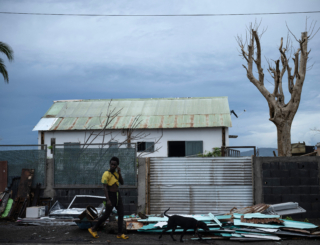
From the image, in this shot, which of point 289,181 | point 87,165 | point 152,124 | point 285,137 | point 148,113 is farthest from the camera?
point 148,113

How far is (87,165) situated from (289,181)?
642cm

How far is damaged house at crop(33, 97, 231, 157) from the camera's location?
63.0 ft

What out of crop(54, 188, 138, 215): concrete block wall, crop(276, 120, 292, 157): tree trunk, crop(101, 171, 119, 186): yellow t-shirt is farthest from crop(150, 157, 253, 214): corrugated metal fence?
crop(276, 120, 292, 157): tree trunk

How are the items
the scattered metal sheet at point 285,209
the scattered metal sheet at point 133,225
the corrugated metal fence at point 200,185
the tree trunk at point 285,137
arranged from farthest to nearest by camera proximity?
the tree trunk at point 285,137 < the corrugated metal fence at point 200,185 < the scattered metal sheet at point 285,209 < the scattered metal sheet at point 133,225

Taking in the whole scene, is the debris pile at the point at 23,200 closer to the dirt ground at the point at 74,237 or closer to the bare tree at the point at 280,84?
the dirt ground at the point at 74,237

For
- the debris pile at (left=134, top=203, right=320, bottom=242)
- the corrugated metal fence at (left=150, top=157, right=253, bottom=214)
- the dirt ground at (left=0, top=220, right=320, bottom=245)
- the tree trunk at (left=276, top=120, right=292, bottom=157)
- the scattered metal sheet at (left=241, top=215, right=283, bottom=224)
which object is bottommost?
the dirt ground at (left=0, top=220, right=320, bottom=245)

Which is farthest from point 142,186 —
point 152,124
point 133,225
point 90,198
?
point 152,124

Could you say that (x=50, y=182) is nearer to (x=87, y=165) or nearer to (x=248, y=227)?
(x=87, y=165)

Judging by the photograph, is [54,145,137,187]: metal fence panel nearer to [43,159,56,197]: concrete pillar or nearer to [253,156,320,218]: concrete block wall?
[43,159,56,197]: concrete pillar

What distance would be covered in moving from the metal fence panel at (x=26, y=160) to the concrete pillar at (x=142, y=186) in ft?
10.6

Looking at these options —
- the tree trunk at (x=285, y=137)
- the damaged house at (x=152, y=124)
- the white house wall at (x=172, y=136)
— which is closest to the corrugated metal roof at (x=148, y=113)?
the damaged house at (x=152, y=124)

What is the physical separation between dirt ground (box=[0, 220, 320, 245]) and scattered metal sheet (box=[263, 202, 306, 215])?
159cm

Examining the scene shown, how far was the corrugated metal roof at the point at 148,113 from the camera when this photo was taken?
19578 mm

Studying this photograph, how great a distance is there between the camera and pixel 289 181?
980cm
